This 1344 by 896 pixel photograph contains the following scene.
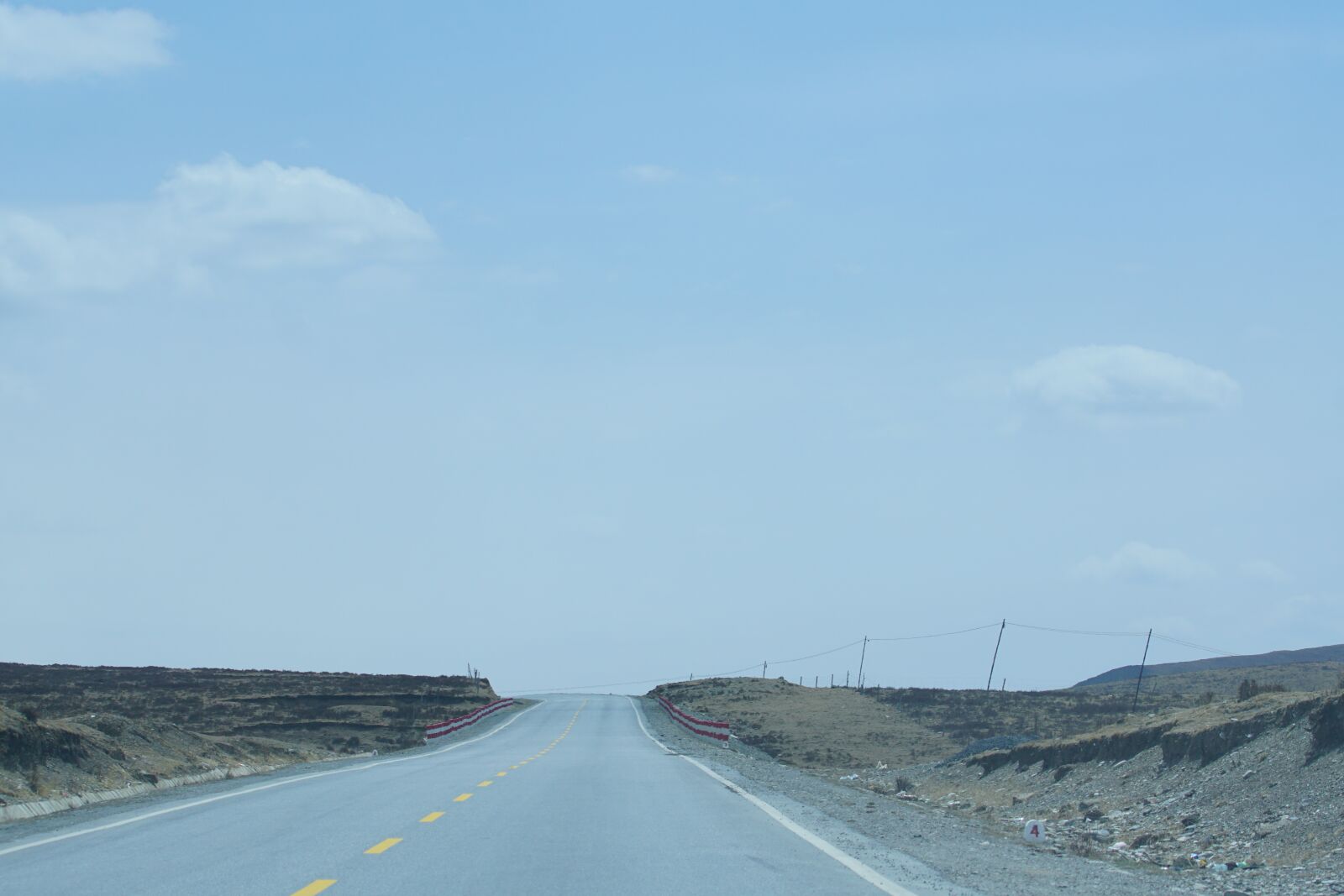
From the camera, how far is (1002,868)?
13.1 meters

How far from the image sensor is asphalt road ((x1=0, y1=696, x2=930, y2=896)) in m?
10.4

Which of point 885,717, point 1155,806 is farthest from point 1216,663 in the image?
point 1155,806

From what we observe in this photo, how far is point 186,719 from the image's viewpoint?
185 ft

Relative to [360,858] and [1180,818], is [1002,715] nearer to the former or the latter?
[1180,818]

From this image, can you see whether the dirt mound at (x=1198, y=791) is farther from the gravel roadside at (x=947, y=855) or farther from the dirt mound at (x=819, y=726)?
the dirt mound at (x=819, y=726)

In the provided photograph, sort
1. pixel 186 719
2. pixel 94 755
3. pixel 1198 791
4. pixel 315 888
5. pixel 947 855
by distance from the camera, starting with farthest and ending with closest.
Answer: pixel 186 719, pixel 94 755, pixel 1198 791, pixel 947 855, pixel 315 888

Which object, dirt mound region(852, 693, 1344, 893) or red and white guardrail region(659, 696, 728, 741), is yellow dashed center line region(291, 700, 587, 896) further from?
red and white guardrail region(659, 696, 728, 741)

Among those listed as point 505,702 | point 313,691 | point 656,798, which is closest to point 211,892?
point 656,798

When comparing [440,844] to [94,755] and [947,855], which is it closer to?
[947,855]

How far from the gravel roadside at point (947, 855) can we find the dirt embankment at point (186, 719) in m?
11.9

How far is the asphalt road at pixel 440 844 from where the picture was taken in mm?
10438

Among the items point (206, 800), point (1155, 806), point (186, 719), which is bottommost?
point (186, 719)

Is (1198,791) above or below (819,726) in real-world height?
above

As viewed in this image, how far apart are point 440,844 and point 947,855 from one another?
5444mm
